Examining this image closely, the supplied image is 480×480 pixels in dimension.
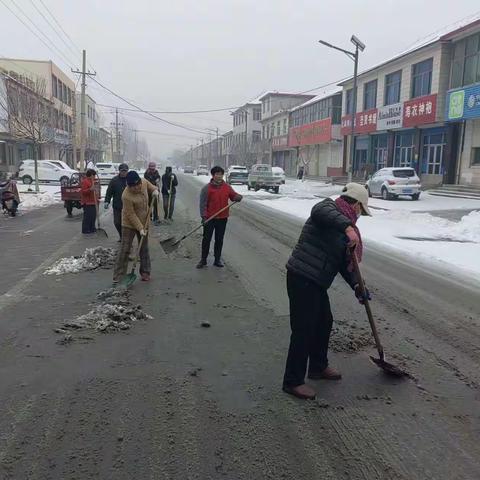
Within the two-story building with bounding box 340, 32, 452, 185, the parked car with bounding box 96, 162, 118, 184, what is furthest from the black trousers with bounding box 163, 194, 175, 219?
the parked car with bounding box 96, 162, 118, 184

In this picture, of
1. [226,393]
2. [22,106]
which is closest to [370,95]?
[22,106]

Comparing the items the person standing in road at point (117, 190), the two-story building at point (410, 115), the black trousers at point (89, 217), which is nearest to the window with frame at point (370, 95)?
the two-story building at point (410, 115)

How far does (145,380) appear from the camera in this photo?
3.99 meters

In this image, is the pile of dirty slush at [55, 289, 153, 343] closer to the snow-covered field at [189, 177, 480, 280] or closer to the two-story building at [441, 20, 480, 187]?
the snow-covered field at [189, 177, 480, 280]

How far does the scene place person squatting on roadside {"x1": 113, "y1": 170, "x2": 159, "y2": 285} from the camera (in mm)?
7148

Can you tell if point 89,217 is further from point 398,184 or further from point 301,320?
point 398,184

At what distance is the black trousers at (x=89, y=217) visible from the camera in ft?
40.5

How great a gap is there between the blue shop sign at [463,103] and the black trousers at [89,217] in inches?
779

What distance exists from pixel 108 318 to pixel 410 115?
29.3m

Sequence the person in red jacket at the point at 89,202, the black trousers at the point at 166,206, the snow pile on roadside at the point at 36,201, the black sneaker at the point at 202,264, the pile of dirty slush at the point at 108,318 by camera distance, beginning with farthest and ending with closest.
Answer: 1. the snow pile on roadside at the point at 36,201
2. the black trousers at the point at 166,206
3. the person in red jacket at the point at 89,202
4. the black sneaker at the point at 202,264
5. the pile of dirty slush at the point at 108,318

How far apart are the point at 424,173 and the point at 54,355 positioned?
29910 mm

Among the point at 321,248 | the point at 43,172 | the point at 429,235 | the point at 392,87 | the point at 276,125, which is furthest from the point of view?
A: the point at 276,125

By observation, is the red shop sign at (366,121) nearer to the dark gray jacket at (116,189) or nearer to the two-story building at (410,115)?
the two-story building at (410,115)

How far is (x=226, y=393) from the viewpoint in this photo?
12.4ft
